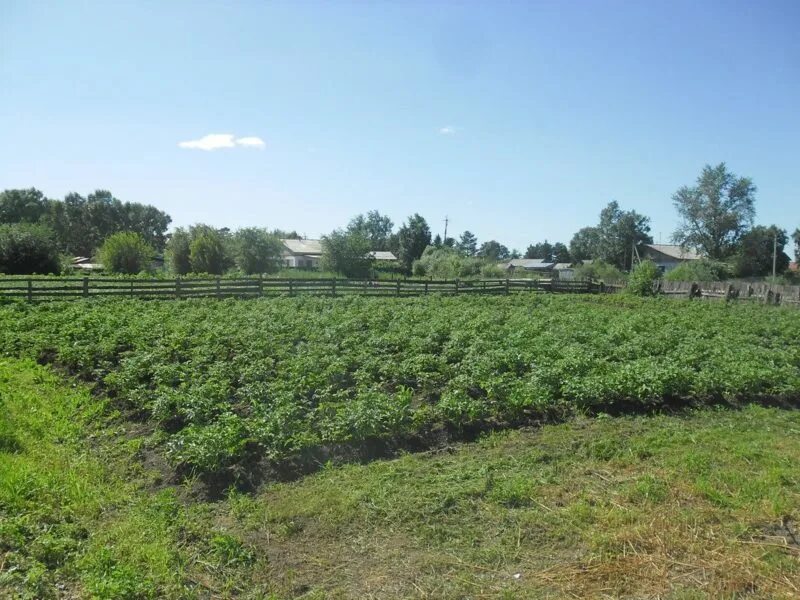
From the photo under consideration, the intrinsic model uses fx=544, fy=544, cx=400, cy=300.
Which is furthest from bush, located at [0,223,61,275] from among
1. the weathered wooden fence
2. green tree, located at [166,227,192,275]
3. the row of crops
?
the weathered wooden fence

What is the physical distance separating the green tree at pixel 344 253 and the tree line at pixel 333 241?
10 cm

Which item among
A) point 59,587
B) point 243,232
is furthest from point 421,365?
point 243,232

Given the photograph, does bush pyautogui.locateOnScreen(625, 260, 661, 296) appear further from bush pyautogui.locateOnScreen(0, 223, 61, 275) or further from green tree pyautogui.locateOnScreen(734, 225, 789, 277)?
bush pyautogui.locateOnScreen(0, 223, 61, 275)

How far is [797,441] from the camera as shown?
7.39 metres

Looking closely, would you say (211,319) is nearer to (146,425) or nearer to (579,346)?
(146,425)

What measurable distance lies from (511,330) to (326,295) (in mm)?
14586

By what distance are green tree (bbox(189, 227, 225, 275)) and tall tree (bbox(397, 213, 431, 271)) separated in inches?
1550

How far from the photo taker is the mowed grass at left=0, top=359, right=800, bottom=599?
13.8 ft

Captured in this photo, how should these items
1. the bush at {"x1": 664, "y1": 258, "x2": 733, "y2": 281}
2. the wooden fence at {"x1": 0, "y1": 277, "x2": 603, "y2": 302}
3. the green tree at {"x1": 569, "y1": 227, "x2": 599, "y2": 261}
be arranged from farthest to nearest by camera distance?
the green tree at {"x1": 569, "y1": 227, "x2": 599, "y2": 261}, the bush at {"x1": 664, "y1": 258, "x2": 733, "y2": 281}, the wooden fence at {"x1": 0, "y1": 277, "x2": 603, "y2": 302}

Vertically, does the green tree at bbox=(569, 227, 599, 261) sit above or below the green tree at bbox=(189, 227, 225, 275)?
above

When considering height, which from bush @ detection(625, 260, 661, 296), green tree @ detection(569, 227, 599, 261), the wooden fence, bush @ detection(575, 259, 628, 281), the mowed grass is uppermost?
green tree @ detection(569, 227, 599, 261)

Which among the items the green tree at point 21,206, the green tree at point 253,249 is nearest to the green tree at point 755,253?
the green tree at point 253,249

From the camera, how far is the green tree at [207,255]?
164 feet

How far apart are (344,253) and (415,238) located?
33732 mm
